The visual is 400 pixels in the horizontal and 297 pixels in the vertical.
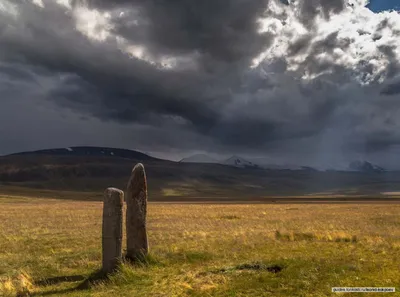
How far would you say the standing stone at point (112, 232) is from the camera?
650 inches

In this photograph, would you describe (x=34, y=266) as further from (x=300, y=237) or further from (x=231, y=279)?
(x=300, y=237)

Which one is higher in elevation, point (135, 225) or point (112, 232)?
point (135, 225)

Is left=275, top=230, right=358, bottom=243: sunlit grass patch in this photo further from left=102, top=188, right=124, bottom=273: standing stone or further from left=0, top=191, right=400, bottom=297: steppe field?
left=102, top=188, right=124, bottom=273: standing stone

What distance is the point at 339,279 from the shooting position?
43.7ft

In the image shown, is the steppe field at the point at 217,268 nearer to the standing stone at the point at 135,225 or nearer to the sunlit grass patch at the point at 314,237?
the sunlit grass patch at the point at 314,237

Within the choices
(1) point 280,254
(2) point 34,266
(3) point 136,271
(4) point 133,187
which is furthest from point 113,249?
(1) point 280,254

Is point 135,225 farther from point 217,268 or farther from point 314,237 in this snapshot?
point 314,237

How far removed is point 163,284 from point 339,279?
19.8 ft

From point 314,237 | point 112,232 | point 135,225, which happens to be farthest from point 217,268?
point 314,237

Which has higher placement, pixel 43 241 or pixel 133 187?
pixel 133 187

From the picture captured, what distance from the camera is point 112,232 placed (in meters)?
16.7

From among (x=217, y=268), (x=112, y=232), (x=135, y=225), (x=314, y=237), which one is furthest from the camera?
(x=314, y=237)

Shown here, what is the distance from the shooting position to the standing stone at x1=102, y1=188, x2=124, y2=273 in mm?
16500

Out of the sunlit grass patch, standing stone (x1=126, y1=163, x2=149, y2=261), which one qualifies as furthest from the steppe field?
standing stone (x1=126, y1=163, x2=149, y2=261)
